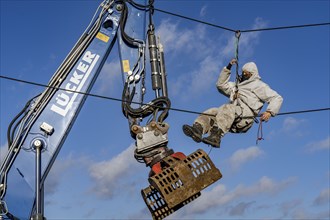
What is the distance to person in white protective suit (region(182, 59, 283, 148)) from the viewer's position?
7.48 meters

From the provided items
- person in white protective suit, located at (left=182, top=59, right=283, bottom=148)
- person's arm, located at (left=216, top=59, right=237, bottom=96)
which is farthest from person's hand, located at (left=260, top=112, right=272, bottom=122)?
person's arm, located at (left=216, top=59, right=237, bottom=96)

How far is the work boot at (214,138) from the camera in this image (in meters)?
7.27

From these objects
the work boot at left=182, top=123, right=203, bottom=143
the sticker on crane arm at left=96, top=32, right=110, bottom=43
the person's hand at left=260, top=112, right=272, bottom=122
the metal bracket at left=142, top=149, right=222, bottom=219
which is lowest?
the metal bracket at left=142, top=149, right=222, bottom=219

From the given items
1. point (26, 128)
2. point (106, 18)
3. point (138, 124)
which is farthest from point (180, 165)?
point (106, 18)

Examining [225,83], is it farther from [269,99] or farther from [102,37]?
[102,37]

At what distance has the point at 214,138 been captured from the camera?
7.34 metres

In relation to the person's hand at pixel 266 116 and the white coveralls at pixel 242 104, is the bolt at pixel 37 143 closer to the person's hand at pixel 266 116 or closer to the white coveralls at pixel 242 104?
the white coveralls at pixel 242 104

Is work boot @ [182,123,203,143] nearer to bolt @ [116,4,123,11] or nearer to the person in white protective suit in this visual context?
the person in white protective suit

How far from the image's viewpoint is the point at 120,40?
770 centimetres

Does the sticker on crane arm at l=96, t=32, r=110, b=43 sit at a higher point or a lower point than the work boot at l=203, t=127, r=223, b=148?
higher

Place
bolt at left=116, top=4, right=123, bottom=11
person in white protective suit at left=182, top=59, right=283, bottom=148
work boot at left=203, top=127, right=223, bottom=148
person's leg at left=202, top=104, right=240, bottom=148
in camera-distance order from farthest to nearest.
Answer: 1. bolt at left=116, top=4, right=123, bottom=11
2. person in white protective suit at left=182, top=59, right=283, bottom=148
3. person's leg at left=202, top=104, right=240, bottom=148
4. work boot at left=203, top=127, right=223, bottom=148

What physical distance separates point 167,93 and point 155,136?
76cm

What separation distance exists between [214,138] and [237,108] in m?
0.78

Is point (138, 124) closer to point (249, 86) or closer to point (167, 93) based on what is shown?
point (167, 93)
